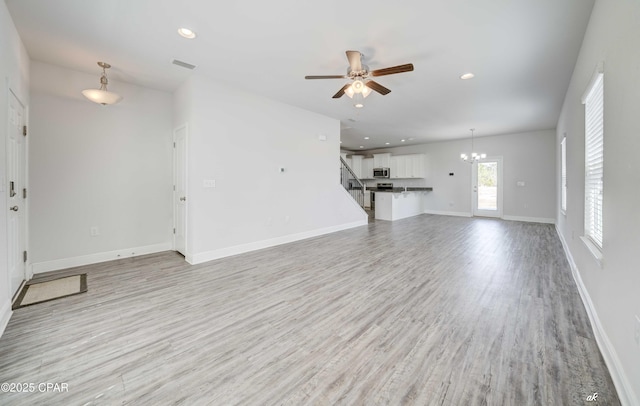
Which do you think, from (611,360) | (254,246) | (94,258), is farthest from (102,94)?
(611,360)

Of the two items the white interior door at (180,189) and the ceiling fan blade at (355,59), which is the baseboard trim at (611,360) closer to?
the ceiling fan blade at (355,59)

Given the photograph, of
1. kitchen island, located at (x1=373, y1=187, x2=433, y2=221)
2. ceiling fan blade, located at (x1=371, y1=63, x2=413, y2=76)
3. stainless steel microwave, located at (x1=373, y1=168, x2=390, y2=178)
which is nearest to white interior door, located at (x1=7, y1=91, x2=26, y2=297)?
ceiling fan blade, located at (x1=371, y1=63, x2=413, y2=76)

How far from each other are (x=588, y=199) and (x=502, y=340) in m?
1.98

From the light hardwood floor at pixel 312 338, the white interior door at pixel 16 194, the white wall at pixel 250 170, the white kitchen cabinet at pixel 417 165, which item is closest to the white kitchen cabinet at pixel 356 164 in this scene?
the white kitchen cabinet at pixel 417 165

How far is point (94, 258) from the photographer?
4.02 metres

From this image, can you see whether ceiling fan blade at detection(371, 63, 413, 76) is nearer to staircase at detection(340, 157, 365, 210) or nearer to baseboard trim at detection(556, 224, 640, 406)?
Answer: baseboard trim at detection(556, 224, 640, 406)

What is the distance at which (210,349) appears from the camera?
6.35ft

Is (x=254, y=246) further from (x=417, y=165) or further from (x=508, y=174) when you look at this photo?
(x=508, y=174)

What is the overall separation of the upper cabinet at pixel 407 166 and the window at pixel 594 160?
7.35 m

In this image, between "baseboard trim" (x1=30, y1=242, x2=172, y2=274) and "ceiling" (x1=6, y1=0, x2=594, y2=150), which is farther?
"baseboard trim" (x1=30, y1=242, x2=172, y2=274)

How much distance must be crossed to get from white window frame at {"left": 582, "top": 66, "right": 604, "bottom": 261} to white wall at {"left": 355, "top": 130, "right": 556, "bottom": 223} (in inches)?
250

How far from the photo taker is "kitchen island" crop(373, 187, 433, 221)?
8370mm

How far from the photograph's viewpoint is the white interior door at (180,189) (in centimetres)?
425

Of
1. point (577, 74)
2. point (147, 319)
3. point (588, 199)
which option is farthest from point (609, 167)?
point (147, 319)
